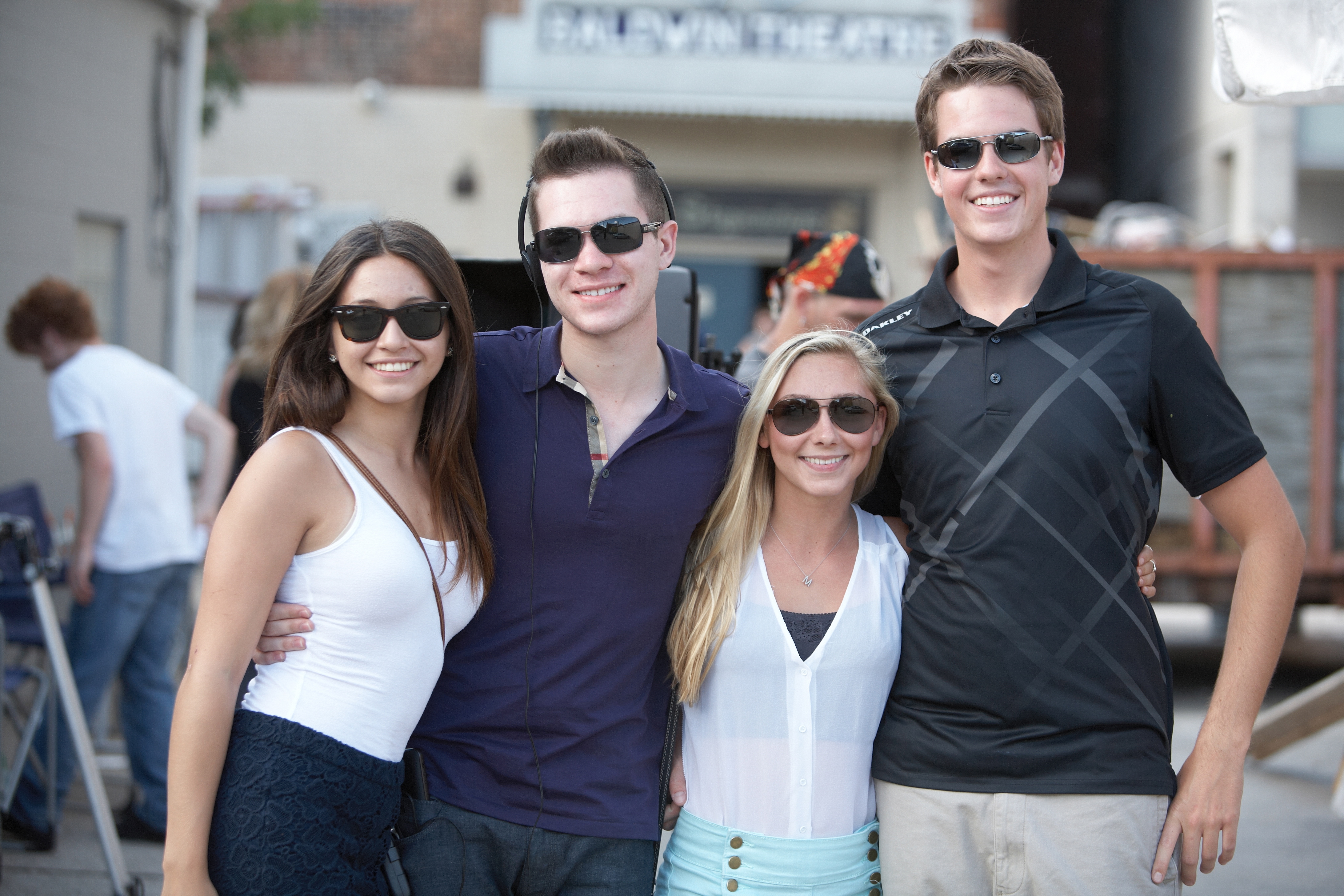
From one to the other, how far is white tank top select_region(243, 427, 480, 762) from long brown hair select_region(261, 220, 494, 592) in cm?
10

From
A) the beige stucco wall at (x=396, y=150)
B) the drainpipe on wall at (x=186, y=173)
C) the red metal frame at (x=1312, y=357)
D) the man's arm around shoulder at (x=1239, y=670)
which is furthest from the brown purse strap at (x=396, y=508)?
the beige stucco wall at (x=396, y=150)

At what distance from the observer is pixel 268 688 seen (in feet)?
7.13

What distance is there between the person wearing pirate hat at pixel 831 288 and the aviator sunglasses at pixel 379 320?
1865 millimetres

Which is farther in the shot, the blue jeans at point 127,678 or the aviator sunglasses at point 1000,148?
the blue jeans at point 127,678

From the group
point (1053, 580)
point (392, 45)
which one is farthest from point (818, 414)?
point (392, 45)

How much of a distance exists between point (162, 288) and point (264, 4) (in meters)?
3.99

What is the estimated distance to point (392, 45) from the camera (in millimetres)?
12914

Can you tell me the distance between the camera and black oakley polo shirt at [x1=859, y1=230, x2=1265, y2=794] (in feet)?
7.44

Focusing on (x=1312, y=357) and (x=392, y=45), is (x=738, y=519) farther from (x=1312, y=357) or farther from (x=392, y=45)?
(x=392, y=45)

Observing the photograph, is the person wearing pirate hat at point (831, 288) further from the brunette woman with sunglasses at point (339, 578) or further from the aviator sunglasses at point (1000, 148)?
the brunette woman with sunglasses at point (339, 578)

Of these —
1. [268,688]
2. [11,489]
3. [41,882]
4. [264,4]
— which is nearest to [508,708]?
[268,688]

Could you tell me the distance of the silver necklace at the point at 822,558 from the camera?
2.50 metres

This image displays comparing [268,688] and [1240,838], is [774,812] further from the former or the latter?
[1240,838]

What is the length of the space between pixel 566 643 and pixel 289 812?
0.59 meters
